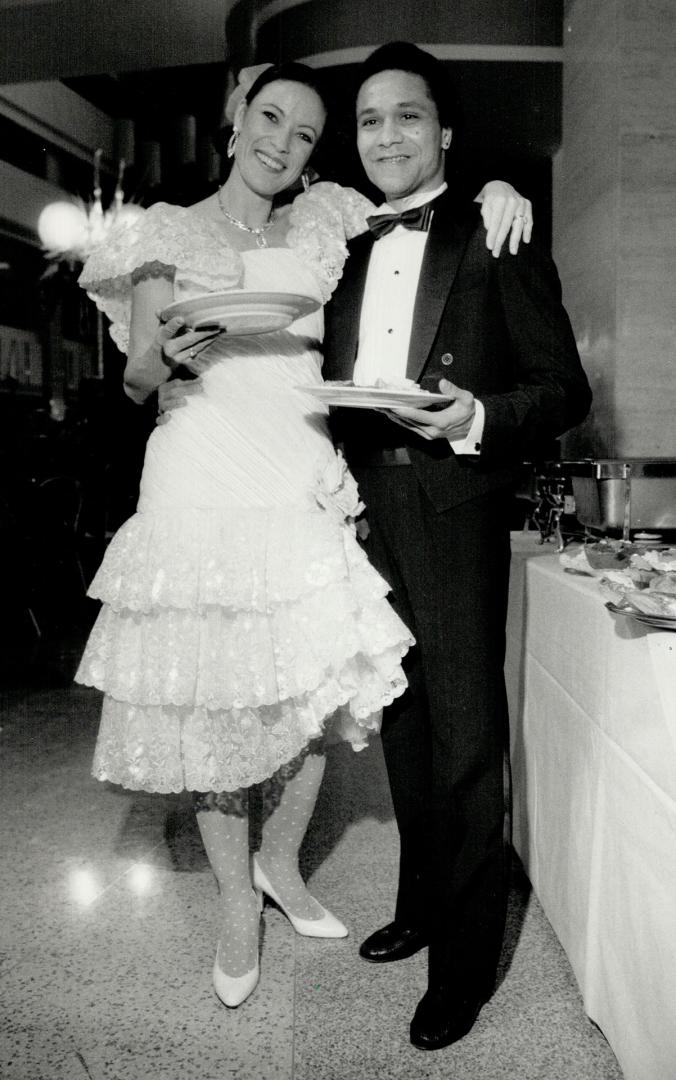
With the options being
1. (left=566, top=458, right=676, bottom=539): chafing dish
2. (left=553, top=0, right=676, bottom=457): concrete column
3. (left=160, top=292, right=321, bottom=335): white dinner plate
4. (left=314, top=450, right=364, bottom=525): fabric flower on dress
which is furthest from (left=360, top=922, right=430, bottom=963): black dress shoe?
(left=553, top=0, right=676, bottom=457): concrete column

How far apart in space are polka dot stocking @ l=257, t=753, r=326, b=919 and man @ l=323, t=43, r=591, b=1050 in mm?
322

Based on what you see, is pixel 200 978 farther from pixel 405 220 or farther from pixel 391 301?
pixel 405 220

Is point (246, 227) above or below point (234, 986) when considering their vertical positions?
above

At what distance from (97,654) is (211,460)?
0.44 meters

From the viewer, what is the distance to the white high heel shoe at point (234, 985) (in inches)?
64.6

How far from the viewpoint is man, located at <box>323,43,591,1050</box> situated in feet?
4.97

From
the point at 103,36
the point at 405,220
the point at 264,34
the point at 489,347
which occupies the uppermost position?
the point at 264,34

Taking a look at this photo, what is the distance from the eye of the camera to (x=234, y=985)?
1.67 meters

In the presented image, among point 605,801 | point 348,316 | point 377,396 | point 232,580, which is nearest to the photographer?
point 377,396

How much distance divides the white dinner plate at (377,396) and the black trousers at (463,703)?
261 mm

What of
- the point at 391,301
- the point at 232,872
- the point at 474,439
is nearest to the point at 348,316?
the point at 391,301

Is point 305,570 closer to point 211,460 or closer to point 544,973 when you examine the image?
point 211,460

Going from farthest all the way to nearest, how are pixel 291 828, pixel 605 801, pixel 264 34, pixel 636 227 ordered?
pixel 264 34 < pixel 636 227 < pixel 291 828 < pixel 605 801

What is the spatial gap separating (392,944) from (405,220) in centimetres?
143
